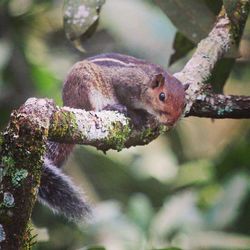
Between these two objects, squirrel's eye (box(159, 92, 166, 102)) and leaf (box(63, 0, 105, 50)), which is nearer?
leaf (box(63, 0, 105, 50))

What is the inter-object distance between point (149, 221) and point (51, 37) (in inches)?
63.7

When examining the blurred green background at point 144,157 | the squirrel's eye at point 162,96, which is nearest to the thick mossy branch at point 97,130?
the squirrel's eye at point 162,96

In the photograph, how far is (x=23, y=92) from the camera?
4.10 meters

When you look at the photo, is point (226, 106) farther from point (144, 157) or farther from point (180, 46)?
point (144, 157)

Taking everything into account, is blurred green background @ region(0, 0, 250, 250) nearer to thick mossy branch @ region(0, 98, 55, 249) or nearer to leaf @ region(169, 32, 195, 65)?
leaf @ region(169, 32, 195, 65)

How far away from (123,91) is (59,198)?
97 cm

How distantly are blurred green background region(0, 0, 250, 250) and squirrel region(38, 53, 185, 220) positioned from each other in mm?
152

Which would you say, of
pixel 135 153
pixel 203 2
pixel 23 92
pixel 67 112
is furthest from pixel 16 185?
pixel 135 153

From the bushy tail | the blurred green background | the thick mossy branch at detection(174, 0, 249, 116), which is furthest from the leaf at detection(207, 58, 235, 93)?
the bushy tail

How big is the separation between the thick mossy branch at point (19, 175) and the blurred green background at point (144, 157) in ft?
3.90

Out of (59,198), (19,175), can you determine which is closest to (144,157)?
(59,198)

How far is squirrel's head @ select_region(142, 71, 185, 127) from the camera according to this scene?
8.46 feet

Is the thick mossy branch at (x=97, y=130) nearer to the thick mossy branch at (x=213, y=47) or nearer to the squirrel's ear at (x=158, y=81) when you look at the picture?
the thick mossy branch at (x=213, y=47)

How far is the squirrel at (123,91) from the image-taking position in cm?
259
